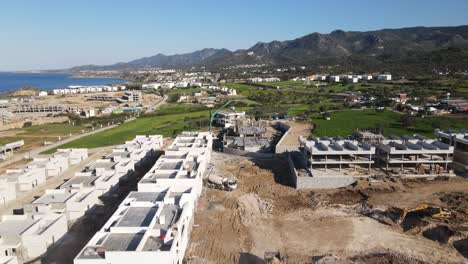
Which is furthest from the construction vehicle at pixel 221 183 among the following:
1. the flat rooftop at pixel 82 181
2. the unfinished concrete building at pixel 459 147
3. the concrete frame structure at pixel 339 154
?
the unfinished concrete building at pixel 459 147

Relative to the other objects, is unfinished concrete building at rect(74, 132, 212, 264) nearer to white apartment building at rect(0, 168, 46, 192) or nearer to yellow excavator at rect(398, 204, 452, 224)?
white apartment building at rect(0, 168, 46, 192)

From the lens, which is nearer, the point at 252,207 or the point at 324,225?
the point at 324,225

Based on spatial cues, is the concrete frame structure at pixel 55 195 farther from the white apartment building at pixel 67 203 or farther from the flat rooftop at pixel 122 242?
the flat rooftop at pixel 122 242

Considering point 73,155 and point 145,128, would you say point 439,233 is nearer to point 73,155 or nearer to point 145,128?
point 73,155

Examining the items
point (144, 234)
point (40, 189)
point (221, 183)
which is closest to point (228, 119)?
point (221, 183)

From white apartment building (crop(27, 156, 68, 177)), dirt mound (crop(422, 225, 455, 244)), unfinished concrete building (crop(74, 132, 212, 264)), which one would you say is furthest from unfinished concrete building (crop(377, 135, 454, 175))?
white apartment building (crop(27, 156, 68, 177))
